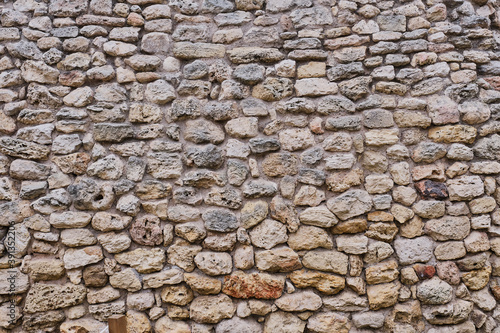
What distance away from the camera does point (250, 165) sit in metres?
2.19

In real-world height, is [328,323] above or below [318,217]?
below

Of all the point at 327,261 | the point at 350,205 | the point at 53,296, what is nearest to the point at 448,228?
the point at 350,205

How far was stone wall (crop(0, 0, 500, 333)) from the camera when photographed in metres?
2.07

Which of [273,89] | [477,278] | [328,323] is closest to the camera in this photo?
[328,323]

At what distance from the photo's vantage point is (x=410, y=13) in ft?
7.59

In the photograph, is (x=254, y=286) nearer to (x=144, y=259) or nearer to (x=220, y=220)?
(x=220, y=220)

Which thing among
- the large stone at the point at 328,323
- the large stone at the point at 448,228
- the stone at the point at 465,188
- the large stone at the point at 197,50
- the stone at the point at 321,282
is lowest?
the large stone at the point at 328,323

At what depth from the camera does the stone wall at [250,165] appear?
2074 millimetres

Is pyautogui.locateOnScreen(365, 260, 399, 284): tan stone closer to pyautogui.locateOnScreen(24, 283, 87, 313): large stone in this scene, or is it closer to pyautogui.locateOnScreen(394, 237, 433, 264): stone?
pyautogui.locateOnScreen(394, 237, 433, 264): stone

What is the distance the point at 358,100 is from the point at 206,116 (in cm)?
97

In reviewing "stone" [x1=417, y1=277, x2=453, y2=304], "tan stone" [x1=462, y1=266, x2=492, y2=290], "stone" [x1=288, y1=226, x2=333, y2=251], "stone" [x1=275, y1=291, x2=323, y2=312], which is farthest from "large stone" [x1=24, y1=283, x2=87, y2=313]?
"tan stone" [x1=462, y1=266, x2=492, y2=290]

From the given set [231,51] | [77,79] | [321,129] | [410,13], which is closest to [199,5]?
[231,51]

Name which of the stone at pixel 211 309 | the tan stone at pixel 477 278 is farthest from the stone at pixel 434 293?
the stone at pixel 211 309

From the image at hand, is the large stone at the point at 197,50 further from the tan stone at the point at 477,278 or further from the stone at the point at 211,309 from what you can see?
the tan stone at the point at 477,278
